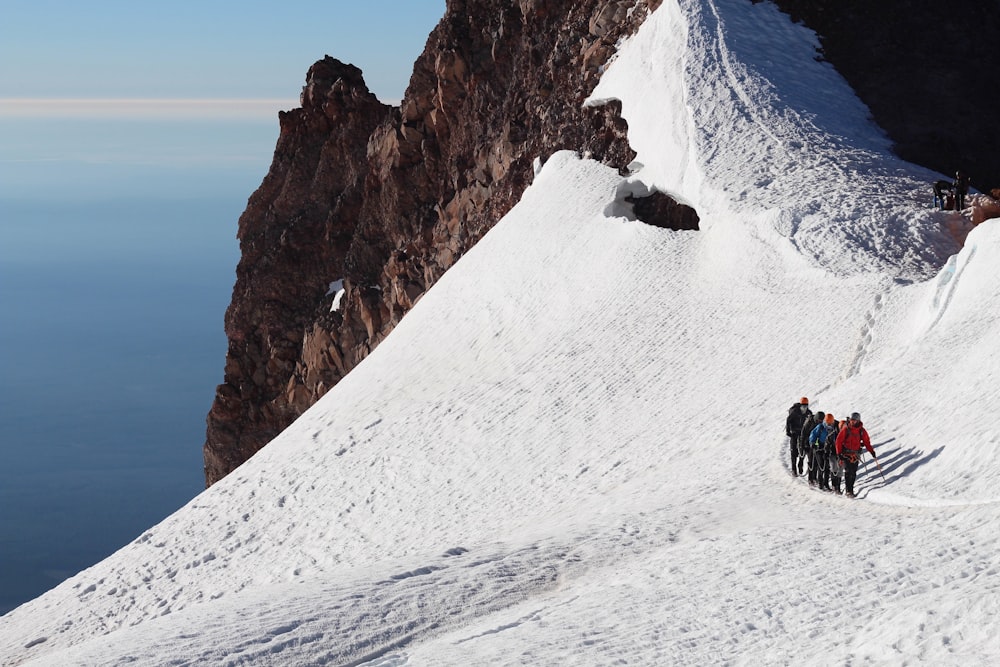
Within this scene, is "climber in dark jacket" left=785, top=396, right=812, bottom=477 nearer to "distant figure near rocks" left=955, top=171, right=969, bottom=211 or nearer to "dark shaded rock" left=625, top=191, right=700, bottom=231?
"distant figure near rocks" left=955, top=171, right=969, bottom=211

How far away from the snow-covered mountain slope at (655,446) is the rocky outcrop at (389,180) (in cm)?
300

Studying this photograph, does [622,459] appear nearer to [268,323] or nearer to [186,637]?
[186,637]

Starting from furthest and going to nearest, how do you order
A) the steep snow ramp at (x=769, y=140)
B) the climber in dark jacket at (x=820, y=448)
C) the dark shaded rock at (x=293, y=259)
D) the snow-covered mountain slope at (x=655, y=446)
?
the dark shaded rock at (x=293, y=259) → the steep snow ramp at (x=769, y=140) → the climber in dark jacket at (x=820, y=448) → the snow-covered mountain slope at (x=655, y=446)

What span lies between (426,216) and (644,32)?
14.6m

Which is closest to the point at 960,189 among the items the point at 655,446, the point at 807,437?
the point at 655,446

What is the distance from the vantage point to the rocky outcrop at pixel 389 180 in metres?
47.2

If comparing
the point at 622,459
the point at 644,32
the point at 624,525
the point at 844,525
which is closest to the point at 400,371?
the point at 622,459

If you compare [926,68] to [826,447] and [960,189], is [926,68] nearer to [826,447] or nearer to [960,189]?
[960,189]

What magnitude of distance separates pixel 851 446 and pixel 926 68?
88.4 feet

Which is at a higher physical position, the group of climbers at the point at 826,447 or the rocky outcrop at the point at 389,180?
the rocky outcrop at the point at 389,180

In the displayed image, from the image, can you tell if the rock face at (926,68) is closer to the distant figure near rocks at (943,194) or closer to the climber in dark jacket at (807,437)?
the distant figure near rocks at (943,194)

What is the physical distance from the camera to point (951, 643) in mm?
12352

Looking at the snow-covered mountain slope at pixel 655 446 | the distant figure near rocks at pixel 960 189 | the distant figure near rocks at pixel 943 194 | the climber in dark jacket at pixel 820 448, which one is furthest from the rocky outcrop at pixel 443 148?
the climber in dark jacket at pixel 820 448

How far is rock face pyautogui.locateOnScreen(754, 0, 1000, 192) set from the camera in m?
38.2
